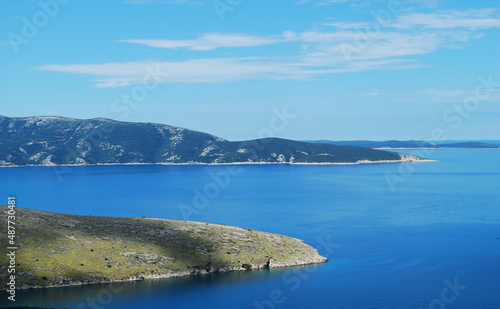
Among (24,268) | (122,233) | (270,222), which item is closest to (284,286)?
(122,233)

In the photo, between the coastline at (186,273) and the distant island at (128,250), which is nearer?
the coastline at (186,273)

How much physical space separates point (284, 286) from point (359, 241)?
49.9 metres

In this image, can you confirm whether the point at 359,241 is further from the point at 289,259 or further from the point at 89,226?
the point at 89,226

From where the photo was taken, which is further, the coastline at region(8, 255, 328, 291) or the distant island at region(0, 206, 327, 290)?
the distant island at region(0, 206, 327, 290)

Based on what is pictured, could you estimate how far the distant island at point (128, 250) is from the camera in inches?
3378

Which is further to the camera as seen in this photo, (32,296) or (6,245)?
(6,245)

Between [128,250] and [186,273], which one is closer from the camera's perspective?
[186,273]

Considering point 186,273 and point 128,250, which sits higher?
point 128,250

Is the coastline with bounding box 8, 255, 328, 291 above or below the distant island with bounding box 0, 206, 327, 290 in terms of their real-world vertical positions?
below

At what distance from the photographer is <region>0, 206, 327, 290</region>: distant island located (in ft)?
282

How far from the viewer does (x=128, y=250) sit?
312ft

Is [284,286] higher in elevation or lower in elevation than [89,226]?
lower

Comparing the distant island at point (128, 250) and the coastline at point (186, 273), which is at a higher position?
the distant island at point (128, 250)

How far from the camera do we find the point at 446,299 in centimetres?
8075
